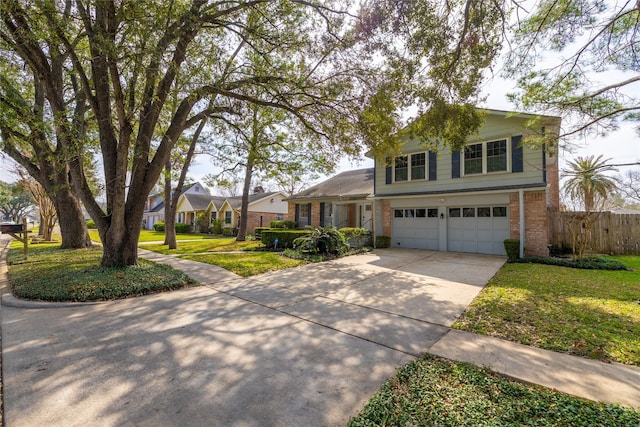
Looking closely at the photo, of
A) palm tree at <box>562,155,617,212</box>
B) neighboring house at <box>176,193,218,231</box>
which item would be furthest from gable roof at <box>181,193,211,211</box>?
palm tree at <box>562,155,617,212</box>

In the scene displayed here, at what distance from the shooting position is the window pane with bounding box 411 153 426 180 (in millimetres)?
13961

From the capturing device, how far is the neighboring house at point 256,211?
86.8 feet

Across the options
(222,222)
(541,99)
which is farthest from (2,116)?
(222,222)

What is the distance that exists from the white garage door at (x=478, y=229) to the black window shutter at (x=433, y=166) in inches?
67.9

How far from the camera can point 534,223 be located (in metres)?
10.8

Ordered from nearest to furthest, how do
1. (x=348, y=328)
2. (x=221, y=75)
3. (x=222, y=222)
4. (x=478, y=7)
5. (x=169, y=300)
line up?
1. (x=348, y=328)
2. (x=169, y=300)
3. (x=478, y=7)
4. (x=221, y=75)
5. (x=222, y=222)

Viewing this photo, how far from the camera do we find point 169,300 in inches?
220

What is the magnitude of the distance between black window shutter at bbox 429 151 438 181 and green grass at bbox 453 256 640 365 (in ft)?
22.0

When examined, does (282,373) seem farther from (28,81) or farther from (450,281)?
(28,81)

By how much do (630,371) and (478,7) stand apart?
23.1ft

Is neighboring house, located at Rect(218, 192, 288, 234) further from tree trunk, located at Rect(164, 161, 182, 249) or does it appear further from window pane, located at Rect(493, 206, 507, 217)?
window pane, located at Rect(493, 206, 507, 217)

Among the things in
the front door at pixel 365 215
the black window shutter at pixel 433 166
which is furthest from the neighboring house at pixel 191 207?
the black window shutter at pixel 433 166

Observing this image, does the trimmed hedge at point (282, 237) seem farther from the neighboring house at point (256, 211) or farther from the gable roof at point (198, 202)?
the gable roof at point (198, 202)

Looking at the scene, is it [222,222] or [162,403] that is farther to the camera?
[222,222]
